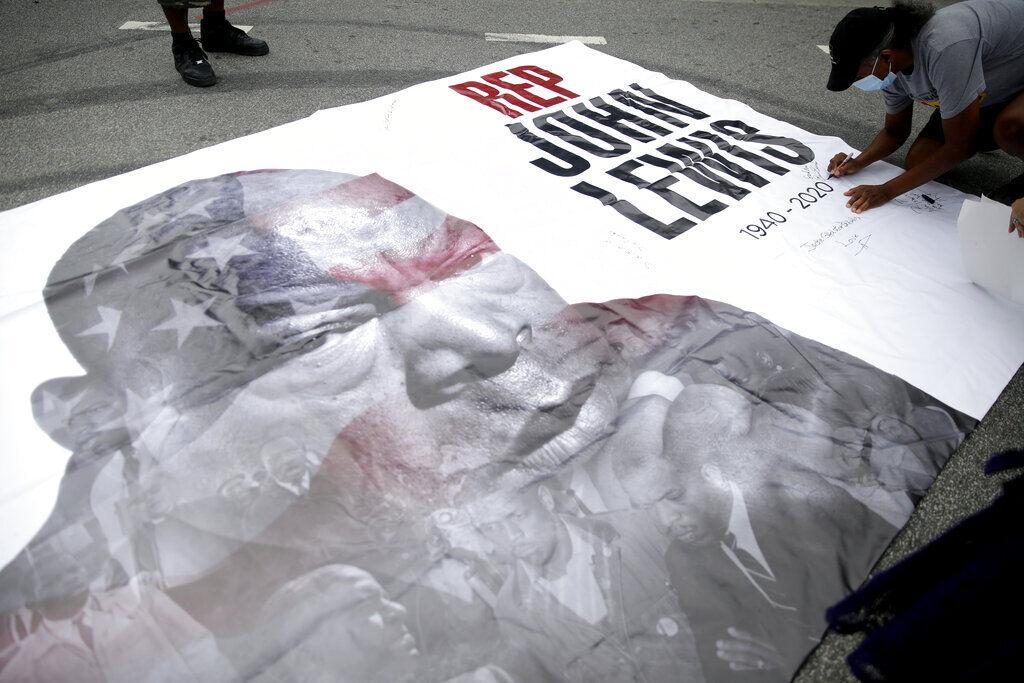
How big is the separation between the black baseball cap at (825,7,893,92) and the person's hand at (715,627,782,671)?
1.12m

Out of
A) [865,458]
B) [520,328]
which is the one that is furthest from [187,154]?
[865,458]

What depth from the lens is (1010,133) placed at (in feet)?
4.78

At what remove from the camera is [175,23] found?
192cm

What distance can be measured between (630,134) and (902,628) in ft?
4.72

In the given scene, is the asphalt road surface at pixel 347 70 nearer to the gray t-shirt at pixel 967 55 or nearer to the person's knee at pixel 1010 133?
the person's knee at pixel 1010 133

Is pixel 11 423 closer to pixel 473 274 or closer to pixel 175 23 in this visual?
pixel 473 274

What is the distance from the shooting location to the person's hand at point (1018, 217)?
114cm

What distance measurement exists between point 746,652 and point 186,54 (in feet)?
6.91

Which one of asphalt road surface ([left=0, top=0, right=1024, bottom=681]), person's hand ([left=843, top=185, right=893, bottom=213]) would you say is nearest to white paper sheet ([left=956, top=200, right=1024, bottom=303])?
asphalt road surface ([left=0, top=0, right=1024, bottom=681])

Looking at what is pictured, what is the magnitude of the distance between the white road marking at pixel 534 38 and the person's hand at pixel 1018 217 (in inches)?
63.8
